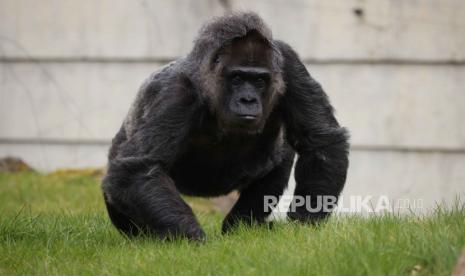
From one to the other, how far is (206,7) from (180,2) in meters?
0.47

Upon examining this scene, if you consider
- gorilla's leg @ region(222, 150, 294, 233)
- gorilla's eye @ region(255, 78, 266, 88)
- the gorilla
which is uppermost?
gorilla's eye @ region(255, 78, 266, 88)

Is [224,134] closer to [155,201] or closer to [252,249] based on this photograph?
[155,201]

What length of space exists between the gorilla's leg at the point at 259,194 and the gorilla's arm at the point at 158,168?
821 millimetres

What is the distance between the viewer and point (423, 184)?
13.1m


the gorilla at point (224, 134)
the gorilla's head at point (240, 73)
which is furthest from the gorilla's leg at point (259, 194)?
the gorilla's head at point (240, 73)

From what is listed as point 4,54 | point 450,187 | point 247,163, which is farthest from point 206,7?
point 247,163

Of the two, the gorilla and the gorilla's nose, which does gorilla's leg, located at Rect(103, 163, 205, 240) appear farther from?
the gorilla's nose

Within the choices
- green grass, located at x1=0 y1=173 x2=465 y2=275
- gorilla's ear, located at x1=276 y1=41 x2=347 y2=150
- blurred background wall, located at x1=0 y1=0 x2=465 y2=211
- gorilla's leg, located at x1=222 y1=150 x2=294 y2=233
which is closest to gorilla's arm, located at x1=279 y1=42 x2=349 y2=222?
gorilla's ear, located at x1=276 y1=41 x2=347 y2=150

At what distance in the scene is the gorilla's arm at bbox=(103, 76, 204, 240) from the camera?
19.5ft

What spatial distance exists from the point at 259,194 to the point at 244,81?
1128 mm

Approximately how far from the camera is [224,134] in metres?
6.39

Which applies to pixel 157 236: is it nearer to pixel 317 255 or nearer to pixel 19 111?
pixel 317 255

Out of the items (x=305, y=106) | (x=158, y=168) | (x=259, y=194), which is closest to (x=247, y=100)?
(x=305, y=106)

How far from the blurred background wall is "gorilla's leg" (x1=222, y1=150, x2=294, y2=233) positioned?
19.5 ft
